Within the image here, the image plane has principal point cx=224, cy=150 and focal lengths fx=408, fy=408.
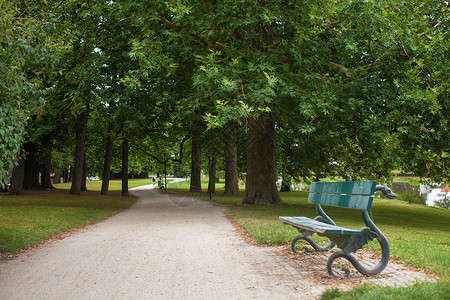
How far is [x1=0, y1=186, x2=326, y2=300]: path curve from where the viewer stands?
4.57 metres

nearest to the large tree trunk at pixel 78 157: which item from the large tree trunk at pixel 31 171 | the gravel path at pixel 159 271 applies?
the large tree trunk at pixel 31 171

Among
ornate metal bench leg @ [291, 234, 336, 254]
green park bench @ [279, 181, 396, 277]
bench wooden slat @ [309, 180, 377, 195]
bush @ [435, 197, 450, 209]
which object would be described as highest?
bench wooden slat @ [309, 180, 377, 195]

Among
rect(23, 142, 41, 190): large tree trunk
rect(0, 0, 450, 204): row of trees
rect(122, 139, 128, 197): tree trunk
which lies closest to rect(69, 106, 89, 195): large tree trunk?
rect(122, 139, 128, 197): tree trunk

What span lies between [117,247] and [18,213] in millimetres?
7327

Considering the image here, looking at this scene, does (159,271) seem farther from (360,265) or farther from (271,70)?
(271,70)

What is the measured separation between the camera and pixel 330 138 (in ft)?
59.3

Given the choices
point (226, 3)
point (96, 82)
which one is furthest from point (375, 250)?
point (96, 82)

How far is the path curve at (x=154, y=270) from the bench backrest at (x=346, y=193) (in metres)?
1.12

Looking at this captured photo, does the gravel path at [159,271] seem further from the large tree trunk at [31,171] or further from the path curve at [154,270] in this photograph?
the large tree trunk at [31,171]

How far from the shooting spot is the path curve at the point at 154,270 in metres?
4.57

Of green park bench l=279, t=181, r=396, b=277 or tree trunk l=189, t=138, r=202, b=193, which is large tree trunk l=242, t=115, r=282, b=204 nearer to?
green park bench l=279, t=181, r=396, b=277

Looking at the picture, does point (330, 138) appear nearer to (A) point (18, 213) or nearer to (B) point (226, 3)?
(B) point (226, 3)

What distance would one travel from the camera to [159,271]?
18.5 ft

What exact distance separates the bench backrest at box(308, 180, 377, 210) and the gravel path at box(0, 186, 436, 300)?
37.0 inches
